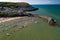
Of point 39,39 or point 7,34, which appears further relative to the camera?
point 7,34

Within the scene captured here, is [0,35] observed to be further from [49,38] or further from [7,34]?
[49,38]

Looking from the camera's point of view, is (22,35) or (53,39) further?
(22,35)

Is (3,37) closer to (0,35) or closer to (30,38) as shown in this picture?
(0,35)

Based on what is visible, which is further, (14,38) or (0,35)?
(0,35)

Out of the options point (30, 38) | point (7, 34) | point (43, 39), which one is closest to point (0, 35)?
point (7, 34)

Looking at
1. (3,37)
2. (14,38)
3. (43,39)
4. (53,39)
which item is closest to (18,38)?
(14,38)

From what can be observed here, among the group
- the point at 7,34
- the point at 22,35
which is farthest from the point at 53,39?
the point at 7,34

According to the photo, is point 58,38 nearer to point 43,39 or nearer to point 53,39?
point 53,39
